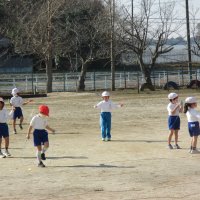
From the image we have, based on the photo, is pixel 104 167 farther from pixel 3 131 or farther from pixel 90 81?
pixel 90 81

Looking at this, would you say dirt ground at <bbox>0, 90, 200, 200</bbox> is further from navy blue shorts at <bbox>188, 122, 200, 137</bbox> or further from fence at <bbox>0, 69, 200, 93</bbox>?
fence at <bbox>0, 69, 200, 93</bbox>

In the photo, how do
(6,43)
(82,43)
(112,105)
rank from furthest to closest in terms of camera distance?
1. (6,43)
2. (82,43)
3. (112,105)

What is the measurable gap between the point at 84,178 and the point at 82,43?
37.8m

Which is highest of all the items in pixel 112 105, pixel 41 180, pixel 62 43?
pixel 62 43

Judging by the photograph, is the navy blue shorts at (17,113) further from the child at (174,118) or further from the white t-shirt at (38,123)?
the white t-shirt at (38,123)

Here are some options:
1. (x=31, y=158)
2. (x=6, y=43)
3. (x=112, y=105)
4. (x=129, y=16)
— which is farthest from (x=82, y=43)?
(x=31, y=158)

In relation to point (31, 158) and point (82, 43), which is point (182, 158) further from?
point (82, 43)

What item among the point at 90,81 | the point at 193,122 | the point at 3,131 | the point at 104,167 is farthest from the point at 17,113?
the point at 90,81

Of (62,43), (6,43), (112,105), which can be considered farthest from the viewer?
(6,43)

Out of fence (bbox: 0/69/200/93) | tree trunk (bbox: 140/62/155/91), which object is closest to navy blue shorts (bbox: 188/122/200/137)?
tree trunk (bbox: 140/62/155/91)

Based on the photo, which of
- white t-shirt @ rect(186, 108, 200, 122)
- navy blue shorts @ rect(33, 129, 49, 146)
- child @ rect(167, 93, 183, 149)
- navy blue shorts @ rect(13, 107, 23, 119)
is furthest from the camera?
navy blue shorts @ rect(13, 107, 23, 119)

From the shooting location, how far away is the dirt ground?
9.41 m

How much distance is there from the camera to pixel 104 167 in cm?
1179

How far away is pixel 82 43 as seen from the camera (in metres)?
47.9
